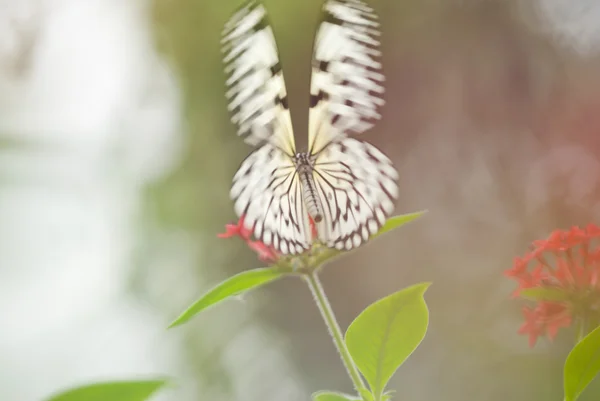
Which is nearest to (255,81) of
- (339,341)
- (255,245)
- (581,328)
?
(255,245)

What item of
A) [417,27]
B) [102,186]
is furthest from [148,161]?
[417,27]

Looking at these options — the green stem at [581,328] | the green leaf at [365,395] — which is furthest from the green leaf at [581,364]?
the green leaf at [365,395]

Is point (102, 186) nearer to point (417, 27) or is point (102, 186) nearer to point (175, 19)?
point (175, 19)

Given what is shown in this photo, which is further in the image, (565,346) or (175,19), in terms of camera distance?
(175,19)

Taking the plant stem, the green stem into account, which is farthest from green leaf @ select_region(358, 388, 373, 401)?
the green stem

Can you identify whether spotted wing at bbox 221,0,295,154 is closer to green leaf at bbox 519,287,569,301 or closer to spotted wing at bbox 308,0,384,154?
spotted wing at bbox 308,0,384,154
